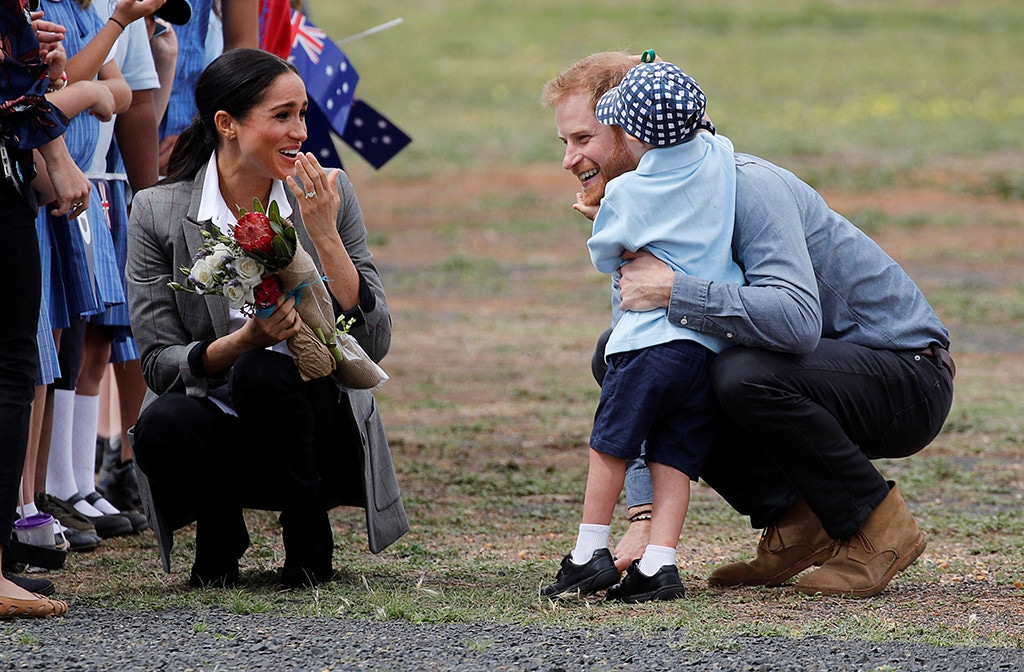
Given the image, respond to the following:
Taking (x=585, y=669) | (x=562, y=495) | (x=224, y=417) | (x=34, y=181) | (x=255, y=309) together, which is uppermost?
(x=34, y=181)

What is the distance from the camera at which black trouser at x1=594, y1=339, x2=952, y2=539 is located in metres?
Answer: 3.92

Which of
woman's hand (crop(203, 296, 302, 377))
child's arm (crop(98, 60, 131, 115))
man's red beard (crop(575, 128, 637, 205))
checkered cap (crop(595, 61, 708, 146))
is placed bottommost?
woman's hand (crop(203, 296, 302, 377))

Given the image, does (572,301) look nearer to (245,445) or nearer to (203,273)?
(245,445)

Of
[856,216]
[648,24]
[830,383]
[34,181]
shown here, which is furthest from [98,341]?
[648,24]

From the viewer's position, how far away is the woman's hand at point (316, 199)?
4.00m

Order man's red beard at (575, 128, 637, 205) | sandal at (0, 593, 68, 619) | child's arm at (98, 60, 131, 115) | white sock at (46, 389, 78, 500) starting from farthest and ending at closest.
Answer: white sock at (46, 389, 78, 500) → child's arm at (98, 60, 131, 115) → man's red beard at (575, 128, 637, 205) → sandal at (0, 593, 68, 619)

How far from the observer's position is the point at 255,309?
12.9 ft

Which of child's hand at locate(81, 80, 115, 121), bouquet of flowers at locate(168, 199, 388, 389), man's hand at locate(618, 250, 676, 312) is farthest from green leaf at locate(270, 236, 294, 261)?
child's hand at locate(81, 80, 115, 121)

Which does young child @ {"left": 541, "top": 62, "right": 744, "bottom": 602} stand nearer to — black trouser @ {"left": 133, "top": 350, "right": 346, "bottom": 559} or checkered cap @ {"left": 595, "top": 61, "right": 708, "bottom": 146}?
checkered cap @ {"left": 595, "top": 61, "right": 708, "bottom": 146}

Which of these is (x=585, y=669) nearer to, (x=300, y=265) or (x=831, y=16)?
(x=300, y=265)

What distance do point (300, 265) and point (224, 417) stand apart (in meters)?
0.50

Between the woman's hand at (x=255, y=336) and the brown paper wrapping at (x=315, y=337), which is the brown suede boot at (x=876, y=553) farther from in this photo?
the woman's hand at (x=255, y=336)

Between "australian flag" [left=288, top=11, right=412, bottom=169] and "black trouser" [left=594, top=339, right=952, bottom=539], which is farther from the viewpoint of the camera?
"australian flag" [left=288, top=11, right=412, bottom=169]

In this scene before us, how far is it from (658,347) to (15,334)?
63.6 inches
